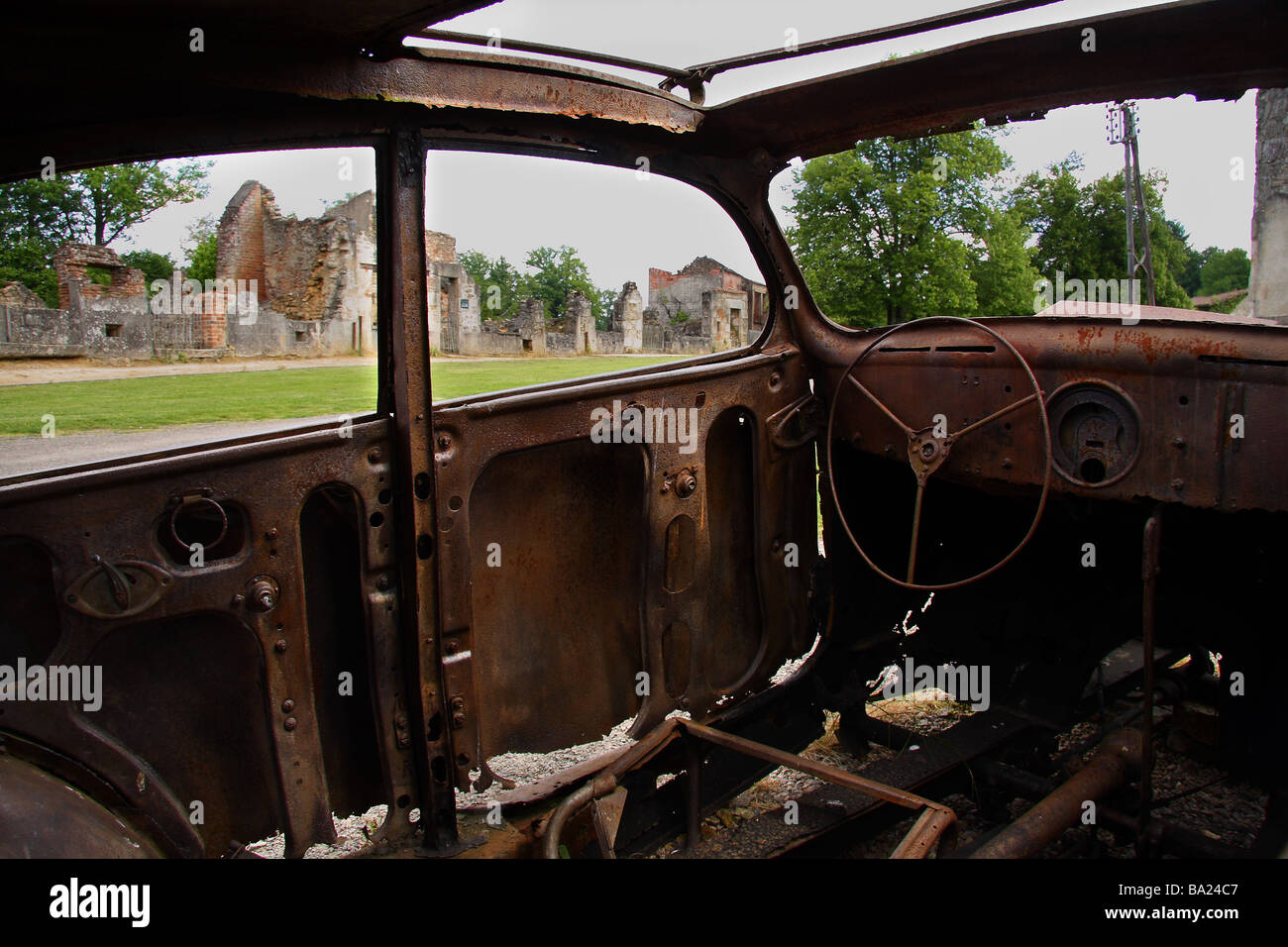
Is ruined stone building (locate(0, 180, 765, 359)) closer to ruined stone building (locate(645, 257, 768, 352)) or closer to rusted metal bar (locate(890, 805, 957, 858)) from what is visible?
ruined stone building (locate(645, 257, 768, 352))

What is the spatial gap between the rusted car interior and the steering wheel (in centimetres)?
2

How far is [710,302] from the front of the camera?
13.8 metres

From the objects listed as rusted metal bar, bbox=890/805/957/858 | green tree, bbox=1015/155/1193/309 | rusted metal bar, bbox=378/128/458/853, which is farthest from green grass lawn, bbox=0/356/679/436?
green tree, bbox=1015/155/1193/309

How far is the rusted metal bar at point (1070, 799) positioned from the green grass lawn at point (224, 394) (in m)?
1.58

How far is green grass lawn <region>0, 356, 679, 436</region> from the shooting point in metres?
2.05

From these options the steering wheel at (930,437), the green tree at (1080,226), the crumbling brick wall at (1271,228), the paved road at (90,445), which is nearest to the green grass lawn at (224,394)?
the paved road at (90,445)

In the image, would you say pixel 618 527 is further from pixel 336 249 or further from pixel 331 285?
pixel 331 285

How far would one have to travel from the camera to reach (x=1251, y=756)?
2758 mm

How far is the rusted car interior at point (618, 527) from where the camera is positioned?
1643 millimetres

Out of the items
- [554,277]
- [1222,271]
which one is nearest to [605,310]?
[554,277]

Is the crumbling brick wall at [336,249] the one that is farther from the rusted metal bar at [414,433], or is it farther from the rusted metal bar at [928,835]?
the rusted metal bar at [928,835]

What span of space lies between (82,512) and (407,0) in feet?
3.55

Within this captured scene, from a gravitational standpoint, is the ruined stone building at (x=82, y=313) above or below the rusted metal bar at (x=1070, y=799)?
above

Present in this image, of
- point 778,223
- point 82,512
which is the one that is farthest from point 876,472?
point 82,512
